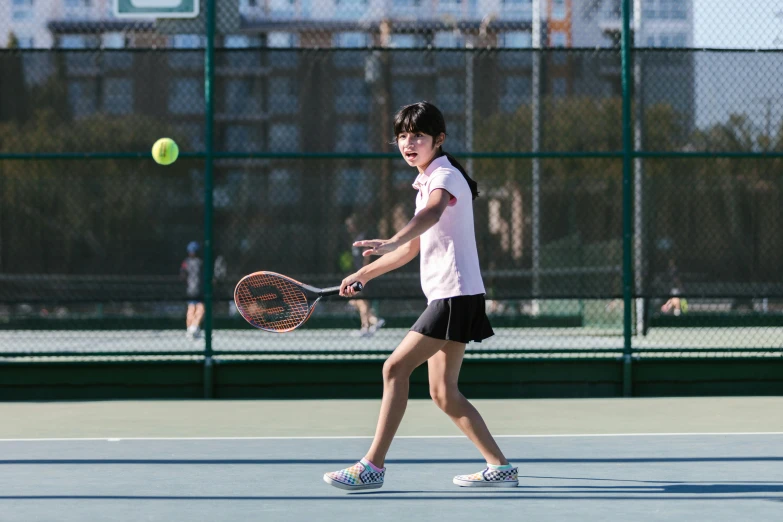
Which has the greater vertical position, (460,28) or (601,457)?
(460,28)

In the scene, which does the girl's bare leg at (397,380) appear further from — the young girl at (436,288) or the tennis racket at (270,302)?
the tennis racket at (270,302)

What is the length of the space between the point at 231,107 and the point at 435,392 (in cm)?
544

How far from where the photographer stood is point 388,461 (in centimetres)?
610

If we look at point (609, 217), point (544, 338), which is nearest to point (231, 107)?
point (609, 217)

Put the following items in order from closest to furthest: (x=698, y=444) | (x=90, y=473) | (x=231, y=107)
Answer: (x=90, y=473) → (x=698, y=444) → (x=231, y=107)

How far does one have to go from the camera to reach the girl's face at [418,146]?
511 centimetres

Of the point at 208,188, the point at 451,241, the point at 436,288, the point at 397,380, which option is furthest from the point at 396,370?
the point at 208,188

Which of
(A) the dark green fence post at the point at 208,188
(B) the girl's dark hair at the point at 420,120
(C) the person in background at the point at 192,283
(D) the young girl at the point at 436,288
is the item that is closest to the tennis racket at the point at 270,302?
(D) the young girl at the point at 436,288

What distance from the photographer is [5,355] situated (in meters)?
9.07

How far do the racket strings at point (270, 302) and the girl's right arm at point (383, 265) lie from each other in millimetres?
396

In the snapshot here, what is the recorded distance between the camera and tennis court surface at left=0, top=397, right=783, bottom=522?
4844mm

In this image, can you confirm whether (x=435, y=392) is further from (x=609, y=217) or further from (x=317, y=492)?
(x=609, y=217)

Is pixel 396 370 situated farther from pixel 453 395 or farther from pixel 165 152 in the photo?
pixel 165 152

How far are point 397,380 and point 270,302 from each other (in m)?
0.68
